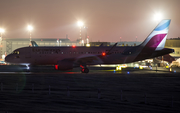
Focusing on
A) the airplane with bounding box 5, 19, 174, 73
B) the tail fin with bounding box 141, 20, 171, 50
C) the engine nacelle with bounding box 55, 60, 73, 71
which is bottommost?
the engine nacelle with bounding box 55, 60, 73, 71

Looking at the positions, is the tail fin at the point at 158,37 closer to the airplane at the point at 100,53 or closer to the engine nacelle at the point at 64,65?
the airplane at the point at 100,53

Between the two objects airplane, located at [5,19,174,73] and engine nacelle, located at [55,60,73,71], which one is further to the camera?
airplane, located at [5,19,174,73]

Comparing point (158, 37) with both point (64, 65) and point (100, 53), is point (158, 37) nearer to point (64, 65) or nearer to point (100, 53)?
point (100, 53)

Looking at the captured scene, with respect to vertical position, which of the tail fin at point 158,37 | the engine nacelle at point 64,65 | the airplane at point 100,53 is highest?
the tail fin at point 158,37

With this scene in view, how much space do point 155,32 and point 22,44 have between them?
11710cm

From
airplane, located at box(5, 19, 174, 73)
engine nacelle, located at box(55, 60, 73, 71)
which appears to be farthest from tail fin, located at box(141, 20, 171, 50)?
engine nacelle, located at box(55, 60, 73, 71)

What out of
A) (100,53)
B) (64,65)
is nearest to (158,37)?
(100,53)

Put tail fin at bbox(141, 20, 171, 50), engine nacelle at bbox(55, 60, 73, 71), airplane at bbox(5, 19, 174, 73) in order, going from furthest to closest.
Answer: tail fin at bbox(141, 20, 171, 50) → airplane at bbox(5, 19, 174, 73) → engine nacelle at bbox(55, 60, 73, 71)

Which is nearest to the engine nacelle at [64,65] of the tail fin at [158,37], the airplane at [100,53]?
the airplane at [100,53]

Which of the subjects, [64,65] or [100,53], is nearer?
[64,65]

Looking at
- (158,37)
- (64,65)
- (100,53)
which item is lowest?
(64,65)

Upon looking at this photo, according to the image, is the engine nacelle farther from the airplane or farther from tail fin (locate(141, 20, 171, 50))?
tail fin (locate(141, 20, 171, 50))

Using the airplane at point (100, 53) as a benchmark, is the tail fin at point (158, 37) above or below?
above

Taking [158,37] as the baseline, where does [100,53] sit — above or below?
below
